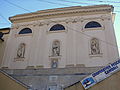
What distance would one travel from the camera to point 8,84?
29.1 ft

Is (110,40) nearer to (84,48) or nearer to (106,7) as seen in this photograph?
(84,48)

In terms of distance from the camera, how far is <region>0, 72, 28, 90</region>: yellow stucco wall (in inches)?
338

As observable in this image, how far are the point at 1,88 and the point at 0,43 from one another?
27.4ft

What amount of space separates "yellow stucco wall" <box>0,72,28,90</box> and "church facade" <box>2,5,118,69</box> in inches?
180

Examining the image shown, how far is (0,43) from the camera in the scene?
16031 millimetres

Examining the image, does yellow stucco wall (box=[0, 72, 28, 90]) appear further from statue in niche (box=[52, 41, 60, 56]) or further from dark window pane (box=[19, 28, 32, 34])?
dark window pane (box=[19, 28, 32, 34])

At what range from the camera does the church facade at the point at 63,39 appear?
13.1 m

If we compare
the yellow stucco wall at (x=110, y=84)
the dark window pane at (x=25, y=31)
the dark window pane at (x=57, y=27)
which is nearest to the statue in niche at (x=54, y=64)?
the dark window pane at (x=57, y=27)

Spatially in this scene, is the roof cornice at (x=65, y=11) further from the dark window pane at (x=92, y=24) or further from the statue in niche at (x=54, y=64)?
the statue in niche at (x=54, y=64)

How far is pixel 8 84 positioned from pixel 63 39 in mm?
7393

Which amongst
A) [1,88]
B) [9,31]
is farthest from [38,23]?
[1,88]

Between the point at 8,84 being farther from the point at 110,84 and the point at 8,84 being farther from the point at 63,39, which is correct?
the point at 63,39

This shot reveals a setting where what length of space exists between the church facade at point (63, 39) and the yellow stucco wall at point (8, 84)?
15.0 ft

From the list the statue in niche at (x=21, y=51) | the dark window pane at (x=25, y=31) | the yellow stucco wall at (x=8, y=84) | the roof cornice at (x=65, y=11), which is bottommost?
the yellow stucco wall at (x=8, y=84)
